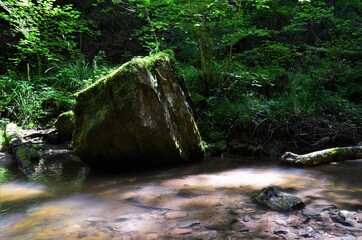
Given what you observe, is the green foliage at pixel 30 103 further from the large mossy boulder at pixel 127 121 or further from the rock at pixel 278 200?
the rock at pixel 278 200

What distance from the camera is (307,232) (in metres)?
2.38

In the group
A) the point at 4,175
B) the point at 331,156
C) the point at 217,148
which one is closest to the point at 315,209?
the point at 331,156

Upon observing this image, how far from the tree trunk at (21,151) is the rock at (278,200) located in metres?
3.41

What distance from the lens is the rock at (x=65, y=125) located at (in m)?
6.55

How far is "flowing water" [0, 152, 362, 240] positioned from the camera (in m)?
2.48

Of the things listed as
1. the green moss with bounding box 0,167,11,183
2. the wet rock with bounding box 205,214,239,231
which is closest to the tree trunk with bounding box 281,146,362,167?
the wet rock with bounding box 205,214,239,231

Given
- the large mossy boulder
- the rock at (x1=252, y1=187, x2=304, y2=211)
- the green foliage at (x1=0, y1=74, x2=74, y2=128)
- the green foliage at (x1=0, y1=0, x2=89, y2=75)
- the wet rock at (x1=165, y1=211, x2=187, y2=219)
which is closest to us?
the wet rock at (x1=165, y1=211, x2=187, y2=219)

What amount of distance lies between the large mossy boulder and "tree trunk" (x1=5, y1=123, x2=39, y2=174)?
83 centimetres

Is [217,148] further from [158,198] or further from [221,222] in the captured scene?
[221,222]

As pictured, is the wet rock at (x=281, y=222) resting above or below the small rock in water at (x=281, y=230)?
above

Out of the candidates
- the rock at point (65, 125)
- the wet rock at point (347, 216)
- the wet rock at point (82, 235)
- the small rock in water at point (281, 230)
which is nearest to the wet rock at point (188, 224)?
the small rock in water at point (281, 230)

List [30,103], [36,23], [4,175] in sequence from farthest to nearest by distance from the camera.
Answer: [36,23] < [30,103] < [4,175]

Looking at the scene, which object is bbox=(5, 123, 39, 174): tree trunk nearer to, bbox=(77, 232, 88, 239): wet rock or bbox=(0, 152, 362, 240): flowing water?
bbox=(0, 152, 362, 240): flowing water

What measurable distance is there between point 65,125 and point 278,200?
5016 millimetres
